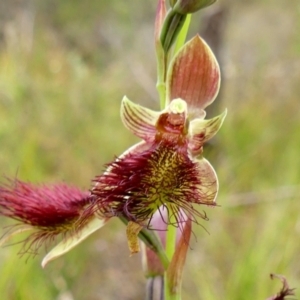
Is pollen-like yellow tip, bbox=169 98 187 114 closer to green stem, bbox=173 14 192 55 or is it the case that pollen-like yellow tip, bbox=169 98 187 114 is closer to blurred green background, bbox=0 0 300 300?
green stem, bbox=173 14 192 55

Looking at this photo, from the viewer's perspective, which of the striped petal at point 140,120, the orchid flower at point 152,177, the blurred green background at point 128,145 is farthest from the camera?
the blurred green background at point 128,145

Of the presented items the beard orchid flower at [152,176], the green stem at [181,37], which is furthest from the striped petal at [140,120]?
the green stem at [181,37]

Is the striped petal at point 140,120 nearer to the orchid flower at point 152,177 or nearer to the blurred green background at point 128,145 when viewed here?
the orchid flower at point 152,177

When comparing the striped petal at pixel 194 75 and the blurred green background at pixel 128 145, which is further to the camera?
the blurred green background at pixel 128 145

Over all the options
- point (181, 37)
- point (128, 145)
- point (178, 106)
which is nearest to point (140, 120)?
point (178, 106)

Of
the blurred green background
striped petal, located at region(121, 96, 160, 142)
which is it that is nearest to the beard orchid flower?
striped petal, located at region(121, 96, 160, 142)

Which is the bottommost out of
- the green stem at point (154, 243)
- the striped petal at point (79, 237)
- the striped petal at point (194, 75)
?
the green stem at point (154, 243)
